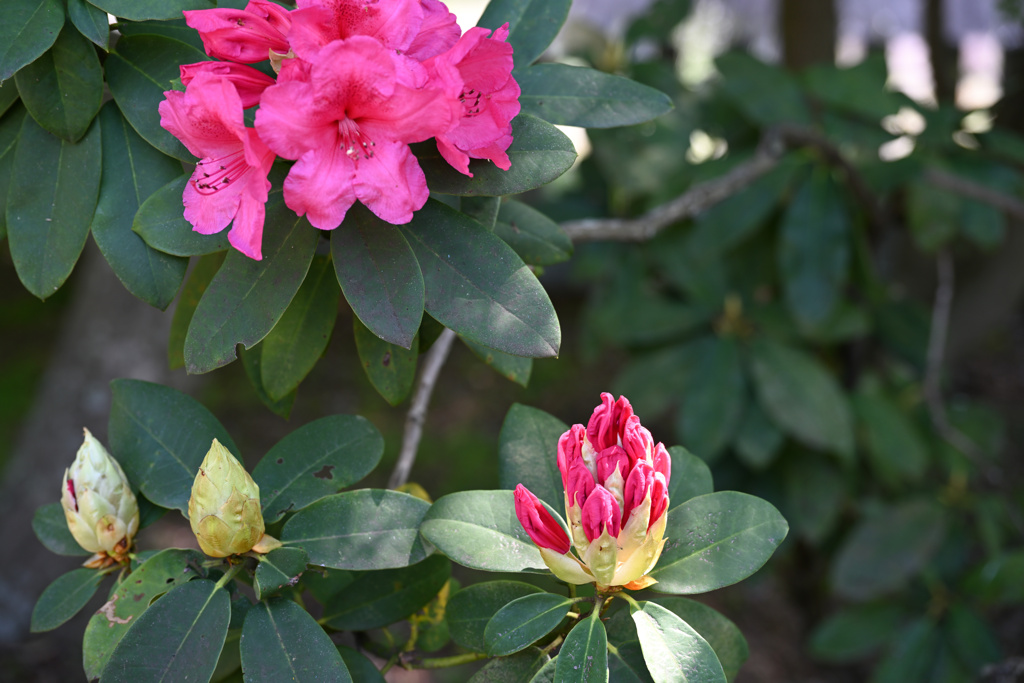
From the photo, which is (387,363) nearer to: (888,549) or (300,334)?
(300,334)

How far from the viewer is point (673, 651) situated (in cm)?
68

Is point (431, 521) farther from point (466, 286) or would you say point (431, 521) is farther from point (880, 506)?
point (880, 506)

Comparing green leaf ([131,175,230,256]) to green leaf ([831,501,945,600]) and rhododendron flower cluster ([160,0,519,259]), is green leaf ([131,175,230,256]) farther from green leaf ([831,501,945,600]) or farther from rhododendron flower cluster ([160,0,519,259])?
green leaf ([831,501,945,600])

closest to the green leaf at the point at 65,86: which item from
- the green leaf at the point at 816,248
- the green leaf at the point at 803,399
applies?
the green leaf at the point at 816,248

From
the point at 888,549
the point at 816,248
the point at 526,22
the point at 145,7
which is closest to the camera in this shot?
the point at 145,7

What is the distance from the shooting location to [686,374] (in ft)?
8.10

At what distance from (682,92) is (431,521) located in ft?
7.19

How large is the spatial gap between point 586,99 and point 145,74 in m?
0.52

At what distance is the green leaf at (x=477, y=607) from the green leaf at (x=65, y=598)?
0.39 meters

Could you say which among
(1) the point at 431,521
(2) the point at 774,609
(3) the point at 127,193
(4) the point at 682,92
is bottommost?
(2) the point at 774,609

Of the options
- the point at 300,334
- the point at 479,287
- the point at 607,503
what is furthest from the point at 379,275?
the point at 607,503

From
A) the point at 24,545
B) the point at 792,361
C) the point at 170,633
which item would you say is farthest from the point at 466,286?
the point at 24,545

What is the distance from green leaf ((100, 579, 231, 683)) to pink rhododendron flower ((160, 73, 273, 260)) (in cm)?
35

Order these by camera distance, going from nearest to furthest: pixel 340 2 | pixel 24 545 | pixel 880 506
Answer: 1. pixel 340 2
2. pixel 880 506
3. pixel 24 545
